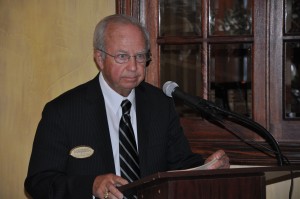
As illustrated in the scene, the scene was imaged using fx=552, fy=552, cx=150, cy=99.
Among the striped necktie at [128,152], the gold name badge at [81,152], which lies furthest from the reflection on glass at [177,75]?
the gold name badge at [81,152]

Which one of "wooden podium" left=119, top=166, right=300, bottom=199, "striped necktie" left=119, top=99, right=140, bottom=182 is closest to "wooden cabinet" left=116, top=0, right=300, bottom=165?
"striped necktie" left=119, top=99, right=140, bottom=182

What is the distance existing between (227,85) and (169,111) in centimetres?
67

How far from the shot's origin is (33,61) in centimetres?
275

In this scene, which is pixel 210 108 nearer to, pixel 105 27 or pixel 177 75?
pixel 105 27

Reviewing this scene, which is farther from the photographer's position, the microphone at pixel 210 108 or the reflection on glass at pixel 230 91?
the reflection on glass at pixel 230 91

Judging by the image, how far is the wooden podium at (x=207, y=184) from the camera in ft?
4.92

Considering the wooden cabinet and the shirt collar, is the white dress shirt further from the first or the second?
the wooden cabinet

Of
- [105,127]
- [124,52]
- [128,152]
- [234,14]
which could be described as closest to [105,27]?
[124,52]

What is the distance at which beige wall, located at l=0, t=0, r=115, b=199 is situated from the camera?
2.71 m

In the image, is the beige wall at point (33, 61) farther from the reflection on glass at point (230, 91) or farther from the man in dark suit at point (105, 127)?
the reflection on glass at point (230, 91)

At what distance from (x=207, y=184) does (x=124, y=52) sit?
78 cm

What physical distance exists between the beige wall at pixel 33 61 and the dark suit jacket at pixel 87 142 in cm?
45

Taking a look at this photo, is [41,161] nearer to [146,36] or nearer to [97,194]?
[97,194]

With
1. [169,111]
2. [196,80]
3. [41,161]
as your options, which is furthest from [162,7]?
[41,161]
